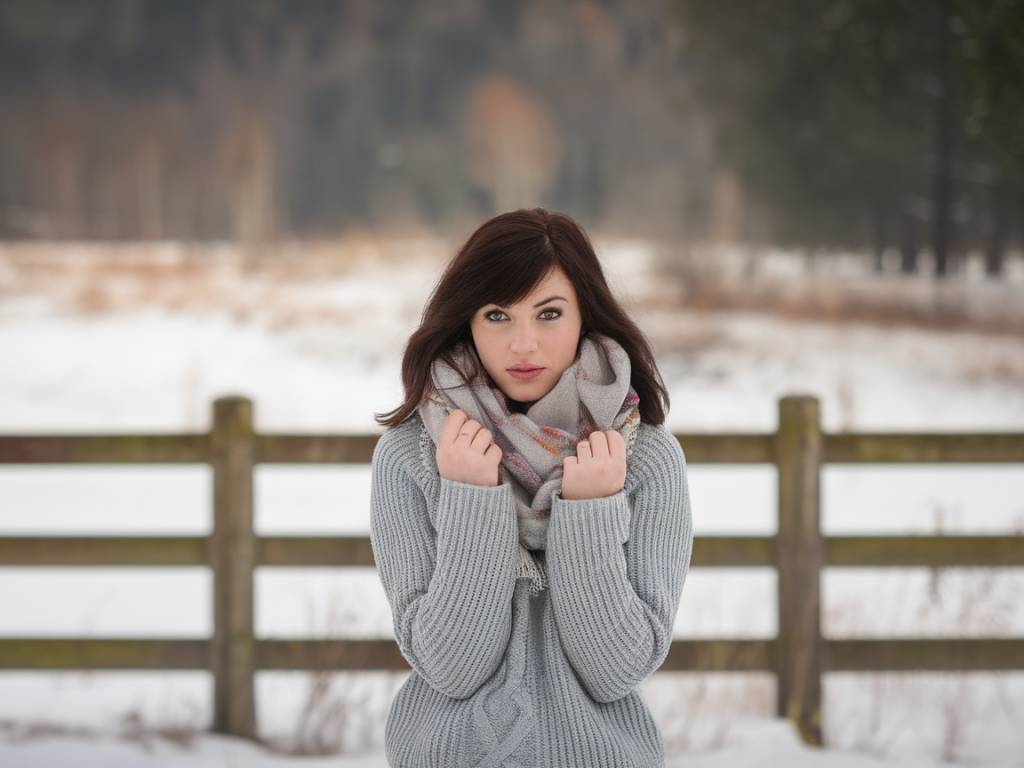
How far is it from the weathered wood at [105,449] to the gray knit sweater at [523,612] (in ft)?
6.33

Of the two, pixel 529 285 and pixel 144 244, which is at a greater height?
pixel 144 244

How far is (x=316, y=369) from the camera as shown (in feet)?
32.4

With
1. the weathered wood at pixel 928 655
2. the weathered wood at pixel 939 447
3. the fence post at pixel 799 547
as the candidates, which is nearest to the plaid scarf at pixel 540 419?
the fence post at pixel 799 547

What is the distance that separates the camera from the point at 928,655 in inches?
131

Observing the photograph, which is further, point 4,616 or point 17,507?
point 17,507

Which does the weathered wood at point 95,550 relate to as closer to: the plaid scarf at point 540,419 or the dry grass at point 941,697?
the plaid scarf at point 540,419

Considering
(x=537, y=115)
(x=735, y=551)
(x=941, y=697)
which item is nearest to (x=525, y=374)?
(x=735, y=551)

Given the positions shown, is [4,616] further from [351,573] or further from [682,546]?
[682,546]

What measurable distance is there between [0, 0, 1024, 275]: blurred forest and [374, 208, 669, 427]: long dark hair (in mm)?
5225

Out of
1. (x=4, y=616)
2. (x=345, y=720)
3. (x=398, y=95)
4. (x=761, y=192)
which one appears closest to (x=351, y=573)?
(x=4, y=616)

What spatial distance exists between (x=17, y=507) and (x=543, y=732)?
22.1 ft

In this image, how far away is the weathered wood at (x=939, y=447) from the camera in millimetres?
3287

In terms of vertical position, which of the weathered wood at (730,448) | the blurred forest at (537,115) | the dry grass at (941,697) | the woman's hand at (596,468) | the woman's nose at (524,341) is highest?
the blurred forest at (537,115)

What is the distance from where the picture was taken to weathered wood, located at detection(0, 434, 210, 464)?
10.7ft
